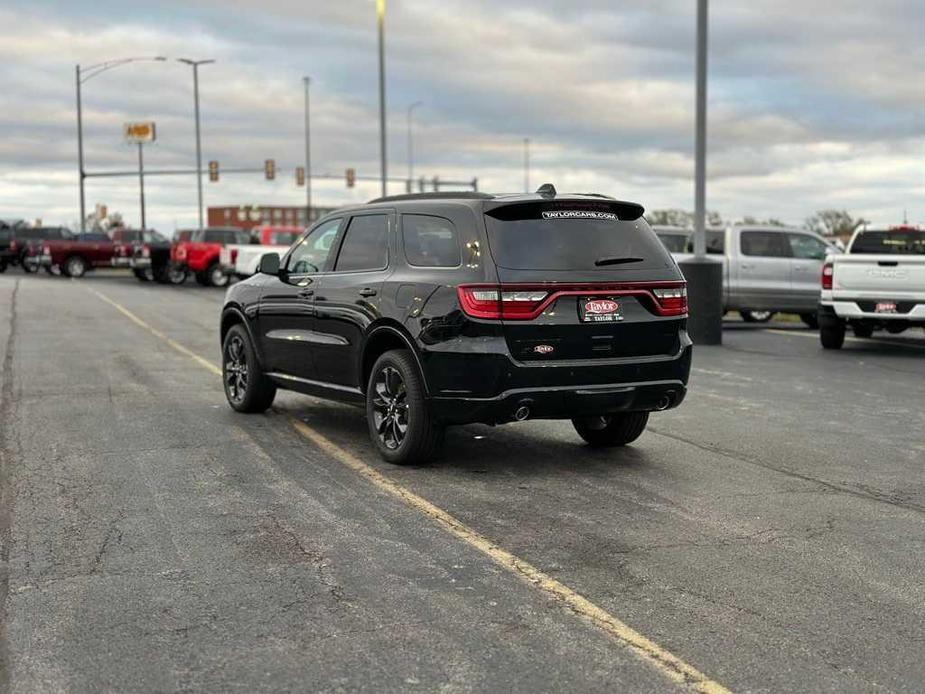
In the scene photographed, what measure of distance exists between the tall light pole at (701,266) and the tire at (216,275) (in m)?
23.6

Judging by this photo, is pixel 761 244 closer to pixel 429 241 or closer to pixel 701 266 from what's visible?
pixel 701 266

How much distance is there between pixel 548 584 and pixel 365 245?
152 inches

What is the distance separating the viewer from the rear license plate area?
23.8 feet

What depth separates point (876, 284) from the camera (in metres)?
15.7

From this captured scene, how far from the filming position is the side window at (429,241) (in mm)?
7398

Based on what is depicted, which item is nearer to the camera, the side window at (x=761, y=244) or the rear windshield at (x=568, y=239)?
the rear windshield at (x=568, y=239)

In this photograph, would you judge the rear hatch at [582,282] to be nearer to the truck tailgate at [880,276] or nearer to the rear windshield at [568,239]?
the rear windshield at [568,239]

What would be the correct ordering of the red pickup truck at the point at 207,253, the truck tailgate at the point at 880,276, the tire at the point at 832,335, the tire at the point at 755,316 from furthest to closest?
1. the red pickup truck at the point at 207,253
2. the tire at the point at 755,316
3. the tire at the point at 832,335
4. the truck tailgate at the point at 880,276

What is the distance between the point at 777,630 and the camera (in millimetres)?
4461

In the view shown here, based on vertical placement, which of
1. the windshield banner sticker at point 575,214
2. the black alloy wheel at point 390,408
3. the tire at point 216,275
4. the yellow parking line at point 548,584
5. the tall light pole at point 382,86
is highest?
the tall light pole at point 382,86

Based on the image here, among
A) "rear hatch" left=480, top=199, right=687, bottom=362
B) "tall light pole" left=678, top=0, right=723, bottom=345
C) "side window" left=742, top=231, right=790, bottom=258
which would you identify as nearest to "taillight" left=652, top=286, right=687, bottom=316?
"rear hatch" left=480, top=199, right=687, bottom=362

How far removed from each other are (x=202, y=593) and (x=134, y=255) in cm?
3965

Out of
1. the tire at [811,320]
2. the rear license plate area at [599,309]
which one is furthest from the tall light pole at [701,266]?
the rear license plate area at [599,309]

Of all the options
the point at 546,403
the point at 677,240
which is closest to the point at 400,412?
the point at 546,403
